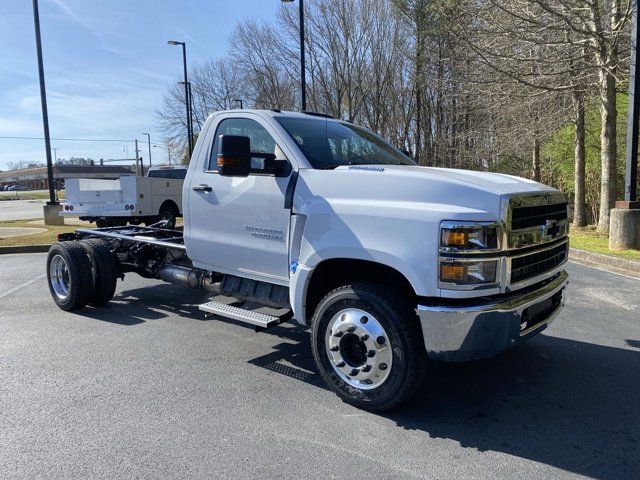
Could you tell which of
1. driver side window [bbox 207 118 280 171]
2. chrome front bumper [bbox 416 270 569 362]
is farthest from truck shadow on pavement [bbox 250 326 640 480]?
driver side window [bbox 207 118 280 171]

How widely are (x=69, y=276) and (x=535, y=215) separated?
5.48 m

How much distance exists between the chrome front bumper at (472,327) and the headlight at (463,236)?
38 cm

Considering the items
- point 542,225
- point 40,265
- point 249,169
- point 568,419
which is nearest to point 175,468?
point 249,169

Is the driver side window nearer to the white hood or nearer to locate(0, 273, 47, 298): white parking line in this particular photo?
the white hood

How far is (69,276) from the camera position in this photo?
20.8 ft

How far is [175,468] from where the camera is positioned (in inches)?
117

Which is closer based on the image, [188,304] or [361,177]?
[361,177]

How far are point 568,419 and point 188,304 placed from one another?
4.91 meters

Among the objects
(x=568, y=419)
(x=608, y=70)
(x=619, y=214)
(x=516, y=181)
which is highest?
(x=608, y=70)

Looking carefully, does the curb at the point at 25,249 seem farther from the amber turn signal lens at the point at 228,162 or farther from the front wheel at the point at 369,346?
the front wheel at the point at 369,346

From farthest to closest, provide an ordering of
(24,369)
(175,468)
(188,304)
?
1. (188,304)
2. (24,369)
3. (175,468)

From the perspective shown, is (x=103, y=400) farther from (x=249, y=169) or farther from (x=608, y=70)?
(x=608, y=70)

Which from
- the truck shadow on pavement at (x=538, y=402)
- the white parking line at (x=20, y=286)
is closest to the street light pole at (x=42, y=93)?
the white parking line at (x=20, y=286)

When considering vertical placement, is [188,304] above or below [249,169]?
below
